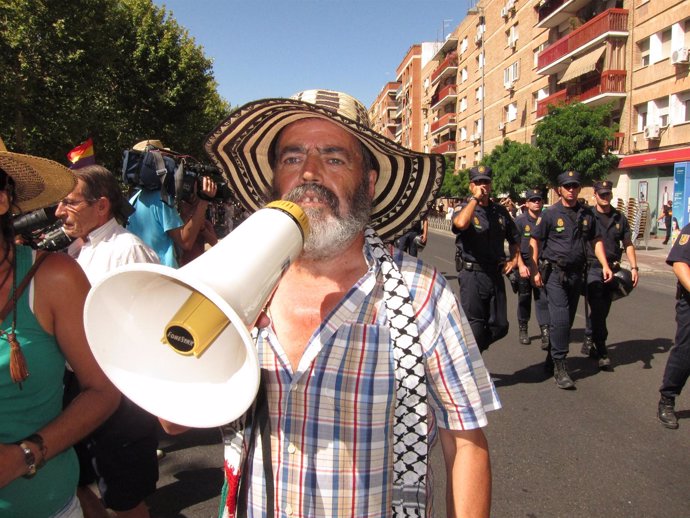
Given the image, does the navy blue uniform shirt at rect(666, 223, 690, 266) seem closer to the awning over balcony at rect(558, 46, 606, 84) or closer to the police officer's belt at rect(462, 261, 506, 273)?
the police officer's belt at rect(462, 261, 506, 273)

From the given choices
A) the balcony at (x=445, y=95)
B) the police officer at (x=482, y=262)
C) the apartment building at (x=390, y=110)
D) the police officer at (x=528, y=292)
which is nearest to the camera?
the police officer at (x=482, y=262)

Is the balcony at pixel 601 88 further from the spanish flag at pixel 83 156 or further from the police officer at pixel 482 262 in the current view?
the spanish flag at pixel 83 156

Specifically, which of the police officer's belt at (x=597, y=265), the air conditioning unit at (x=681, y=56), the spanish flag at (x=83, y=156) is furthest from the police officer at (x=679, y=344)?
the air conditioning unit at (x=681, y=56)

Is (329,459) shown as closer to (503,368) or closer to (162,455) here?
(162,455)

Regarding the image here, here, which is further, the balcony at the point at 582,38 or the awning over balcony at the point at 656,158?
the balcony at the point at 582,38

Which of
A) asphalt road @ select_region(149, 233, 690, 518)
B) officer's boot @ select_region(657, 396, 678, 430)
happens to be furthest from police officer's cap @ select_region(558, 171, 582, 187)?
officer's boot @ select_region(657, 396, 678, 430)

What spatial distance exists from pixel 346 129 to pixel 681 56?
77.5 feet

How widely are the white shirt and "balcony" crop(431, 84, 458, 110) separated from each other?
1962 inches

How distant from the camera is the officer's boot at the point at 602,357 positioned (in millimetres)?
5359

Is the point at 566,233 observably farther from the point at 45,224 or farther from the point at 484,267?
the point at 45,224

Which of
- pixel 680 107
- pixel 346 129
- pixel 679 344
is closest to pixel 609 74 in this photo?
pixel 680 107

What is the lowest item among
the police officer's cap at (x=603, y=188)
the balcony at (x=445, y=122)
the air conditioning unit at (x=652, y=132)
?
the police officer's cap at (x=603, y=188)

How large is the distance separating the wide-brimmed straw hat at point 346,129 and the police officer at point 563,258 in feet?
11.9

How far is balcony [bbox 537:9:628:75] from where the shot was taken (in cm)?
2381
